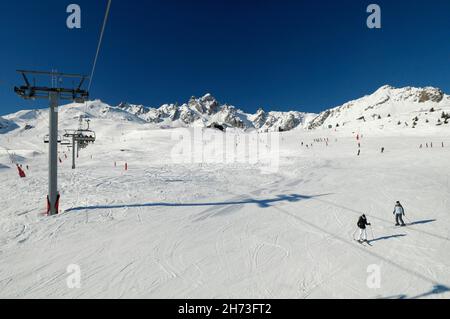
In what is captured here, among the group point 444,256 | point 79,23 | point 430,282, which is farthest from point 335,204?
point 79,23

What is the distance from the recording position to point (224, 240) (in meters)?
9.77

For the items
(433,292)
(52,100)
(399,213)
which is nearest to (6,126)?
(52,100)

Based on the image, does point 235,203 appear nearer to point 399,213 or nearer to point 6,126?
point 399,213

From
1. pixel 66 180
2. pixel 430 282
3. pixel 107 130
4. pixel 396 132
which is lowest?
pixel 430 282

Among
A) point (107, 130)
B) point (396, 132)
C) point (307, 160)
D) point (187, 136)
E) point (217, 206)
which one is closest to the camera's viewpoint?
point (217, 206)

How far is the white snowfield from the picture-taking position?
6918 mm

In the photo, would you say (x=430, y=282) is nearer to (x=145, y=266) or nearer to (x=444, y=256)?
(x=444, y=256)

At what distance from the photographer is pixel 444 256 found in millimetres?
8570

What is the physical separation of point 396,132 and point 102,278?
5839 centimetres

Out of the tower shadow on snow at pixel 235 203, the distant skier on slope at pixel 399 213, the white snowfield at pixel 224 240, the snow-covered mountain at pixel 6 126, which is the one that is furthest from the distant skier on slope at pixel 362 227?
the snow-covered mountain at pixel 6 126

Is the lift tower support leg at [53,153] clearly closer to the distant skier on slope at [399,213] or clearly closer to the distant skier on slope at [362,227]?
the distant skier on slope at [362,227]

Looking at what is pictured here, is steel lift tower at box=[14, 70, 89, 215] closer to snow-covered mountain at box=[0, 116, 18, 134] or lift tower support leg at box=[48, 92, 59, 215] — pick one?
lift tower support leg at box=[48, 92, 59, 215]


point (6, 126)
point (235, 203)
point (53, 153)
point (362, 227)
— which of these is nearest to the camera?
point (362, 227)

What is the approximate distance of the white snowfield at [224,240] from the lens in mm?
6918
